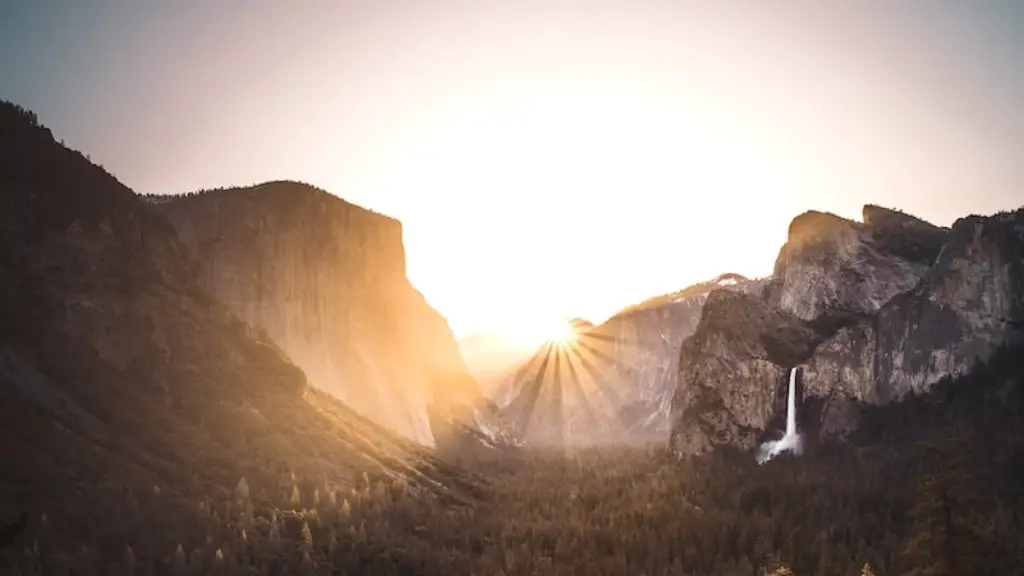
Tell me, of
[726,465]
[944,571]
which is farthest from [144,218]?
[726,465]

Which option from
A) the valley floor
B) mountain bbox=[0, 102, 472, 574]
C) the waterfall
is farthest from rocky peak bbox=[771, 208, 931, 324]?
mountain bbox=[0, 102, 472, 574]

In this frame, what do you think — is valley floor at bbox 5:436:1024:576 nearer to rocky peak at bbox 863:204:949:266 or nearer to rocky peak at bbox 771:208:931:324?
rocky peak at bbox 771:208:931:324

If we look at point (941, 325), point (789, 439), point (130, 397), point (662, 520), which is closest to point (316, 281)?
point (130, 397)

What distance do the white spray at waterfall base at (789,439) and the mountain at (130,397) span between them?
7044 centimetres

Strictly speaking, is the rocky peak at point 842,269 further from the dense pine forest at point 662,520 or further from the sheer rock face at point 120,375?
the sheer rock face at point 120,375

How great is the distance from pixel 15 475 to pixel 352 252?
352 ft

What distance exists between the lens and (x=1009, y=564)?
4275 cm

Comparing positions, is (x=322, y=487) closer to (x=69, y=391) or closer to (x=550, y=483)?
(x=69, y=391)

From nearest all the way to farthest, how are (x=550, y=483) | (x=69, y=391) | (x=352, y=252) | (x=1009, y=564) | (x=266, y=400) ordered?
(x=1009, y=564)
(x=69, y=391)
(x=266, y=400)
(x=550, y=483)
(x=352, y=252)

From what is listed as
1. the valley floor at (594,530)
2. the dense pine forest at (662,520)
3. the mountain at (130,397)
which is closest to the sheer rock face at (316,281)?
the mountain at (130,397)

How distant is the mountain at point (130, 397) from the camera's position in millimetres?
61750

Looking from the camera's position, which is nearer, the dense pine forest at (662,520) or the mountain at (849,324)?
the dense pine forest at (662,520)

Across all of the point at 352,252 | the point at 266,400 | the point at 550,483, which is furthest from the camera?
the point at 352,252

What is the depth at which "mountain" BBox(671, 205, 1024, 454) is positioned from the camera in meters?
129
